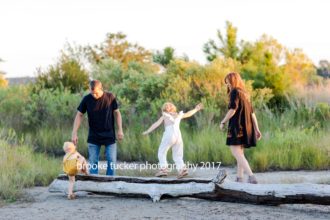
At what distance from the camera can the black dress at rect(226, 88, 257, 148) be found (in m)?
8.75

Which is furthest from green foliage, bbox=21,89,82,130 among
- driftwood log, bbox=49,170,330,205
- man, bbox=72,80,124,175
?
driftwood log, bbox=49,170,330,205

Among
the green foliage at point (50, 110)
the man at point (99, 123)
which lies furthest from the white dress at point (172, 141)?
the green foliage at point (50, 110)

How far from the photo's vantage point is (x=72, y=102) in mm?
17750

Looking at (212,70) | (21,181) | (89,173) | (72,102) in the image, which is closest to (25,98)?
(72,102)

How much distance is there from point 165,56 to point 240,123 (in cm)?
1774

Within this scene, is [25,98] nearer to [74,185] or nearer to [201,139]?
[201,139]

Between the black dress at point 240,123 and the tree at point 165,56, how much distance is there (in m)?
17.1

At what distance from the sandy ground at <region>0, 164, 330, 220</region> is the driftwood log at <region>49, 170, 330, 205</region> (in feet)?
0.36

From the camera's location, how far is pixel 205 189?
8008 mm

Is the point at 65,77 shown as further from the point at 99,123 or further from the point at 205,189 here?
the point at 205,189

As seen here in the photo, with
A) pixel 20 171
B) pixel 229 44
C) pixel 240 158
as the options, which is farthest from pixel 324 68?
pixel 240 158

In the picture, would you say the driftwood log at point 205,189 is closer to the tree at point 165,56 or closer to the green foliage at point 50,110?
the green foliage at point 50,110

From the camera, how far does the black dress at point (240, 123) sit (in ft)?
28.7

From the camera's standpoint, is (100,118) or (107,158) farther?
(107,158)
